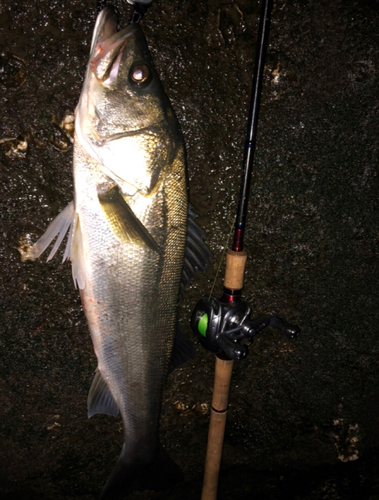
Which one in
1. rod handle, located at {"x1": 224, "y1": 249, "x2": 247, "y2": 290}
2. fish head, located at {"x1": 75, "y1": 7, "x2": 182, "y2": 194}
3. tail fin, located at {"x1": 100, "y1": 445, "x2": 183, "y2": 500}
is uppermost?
fish head, located at {"x1": 75, "y1": 7, "x2": 182, "y2": 194}

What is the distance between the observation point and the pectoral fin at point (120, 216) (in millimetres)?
1399

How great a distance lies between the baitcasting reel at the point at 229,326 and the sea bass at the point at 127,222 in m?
0.22

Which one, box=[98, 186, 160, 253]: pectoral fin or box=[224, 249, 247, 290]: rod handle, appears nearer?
box=[98, 186, 160, 253]: pectoral fin

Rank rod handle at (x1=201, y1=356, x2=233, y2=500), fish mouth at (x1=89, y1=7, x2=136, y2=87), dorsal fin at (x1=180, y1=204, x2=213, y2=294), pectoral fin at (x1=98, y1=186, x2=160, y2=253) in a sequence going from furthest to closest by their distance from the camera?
rod handle at (x1=201, y1=356, x2=233, y2=500) < dorsal fin at (x1=180, y1=204, x2=213, y2=294) < pectoral fin at (x1=98, y1=186, x2=160, y2=253) < fish mouth at (x1=89, y1=7, x2=136, y2=87)

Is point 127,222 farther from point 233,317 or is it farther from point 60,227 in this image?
point 233,317

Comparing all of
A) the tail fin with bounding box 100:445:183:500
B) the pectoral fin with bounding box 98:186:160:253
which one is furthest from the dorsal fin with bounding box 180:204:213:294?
the tail fin with bounding box 100:445:183:500

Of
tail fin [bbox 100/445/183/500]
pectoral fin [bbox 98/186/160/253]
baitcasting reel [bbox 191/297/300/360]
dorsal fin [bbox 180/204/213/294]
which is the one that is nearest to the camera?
pectoral fin [bbox 98/186/160/253]

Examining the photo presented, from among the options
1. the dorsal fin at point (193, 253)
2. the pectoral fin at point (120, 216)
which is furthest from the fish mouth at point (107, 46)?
the dorsal fin at point (193, 253)

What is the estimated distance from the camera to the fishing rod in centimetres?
157

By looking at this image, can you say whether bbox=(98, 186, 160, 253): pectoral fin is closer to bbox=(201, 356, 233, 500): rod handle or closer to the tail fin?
bbox=(201, 356, 233, 500): rod handle

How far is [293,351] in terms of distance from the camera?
2.35m

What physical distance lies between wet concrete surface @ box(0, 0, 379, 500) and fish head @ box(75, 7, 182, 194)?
1.66ft

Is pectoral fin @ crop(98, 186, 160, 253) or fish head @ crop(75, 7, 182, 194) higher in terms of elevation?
fish head @ crop(75, 7, 182, 194)

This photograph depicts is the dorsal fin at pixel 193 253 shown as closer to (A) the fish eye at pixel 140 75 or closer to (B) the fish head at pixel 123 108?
(B) the fish head at pixel 123 108
